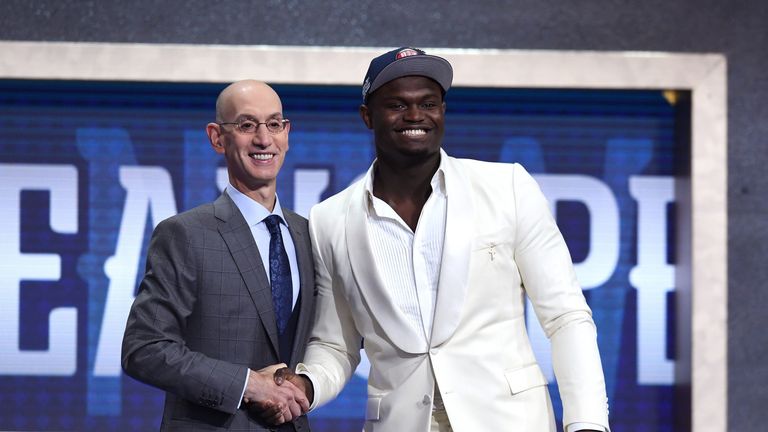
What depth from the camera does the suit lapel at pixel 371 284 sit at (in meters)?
2.75

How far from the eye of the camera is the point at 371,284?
282cm

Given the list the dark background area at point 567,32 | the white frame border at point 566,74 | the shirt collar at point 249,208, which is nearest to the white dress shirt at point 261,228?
the shirt collar at point 249,208

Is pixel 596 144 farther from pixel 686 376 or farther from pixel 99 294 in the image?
pixel 99 294

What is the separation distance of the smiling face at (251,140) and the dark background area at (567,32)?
8.28ft

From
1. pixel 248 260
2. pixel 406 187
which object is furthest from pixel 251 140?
pixel 406 187

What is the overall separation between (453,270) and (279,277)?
507 mm

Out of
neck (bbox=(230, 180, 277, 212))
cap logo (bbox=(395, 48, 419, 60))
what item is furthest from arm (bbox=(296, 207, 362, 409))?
cap logo (bbox=(395, 48, 419, 60))

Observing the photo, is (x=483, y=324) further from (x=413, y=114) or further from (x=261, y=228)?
(x=261, y=228)

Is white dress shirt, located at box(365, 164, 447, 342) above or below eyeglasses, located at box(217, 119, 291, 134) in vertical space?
below

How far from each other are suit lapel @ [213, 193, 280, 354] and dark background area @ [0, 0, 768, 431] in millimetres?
2703

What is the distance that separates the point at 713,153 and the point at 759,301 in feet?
2.65

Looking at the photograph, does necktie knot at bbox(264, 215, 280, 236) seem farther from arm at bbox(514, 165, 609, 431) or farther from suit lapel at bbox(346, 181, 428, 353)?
arm at bbox(514, 165, 609, 431)

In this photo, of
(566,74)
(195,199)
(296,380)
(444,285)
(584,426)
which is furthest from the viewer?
(195,199)

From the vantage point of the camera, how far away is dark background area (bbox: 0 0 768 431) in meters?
5.50
